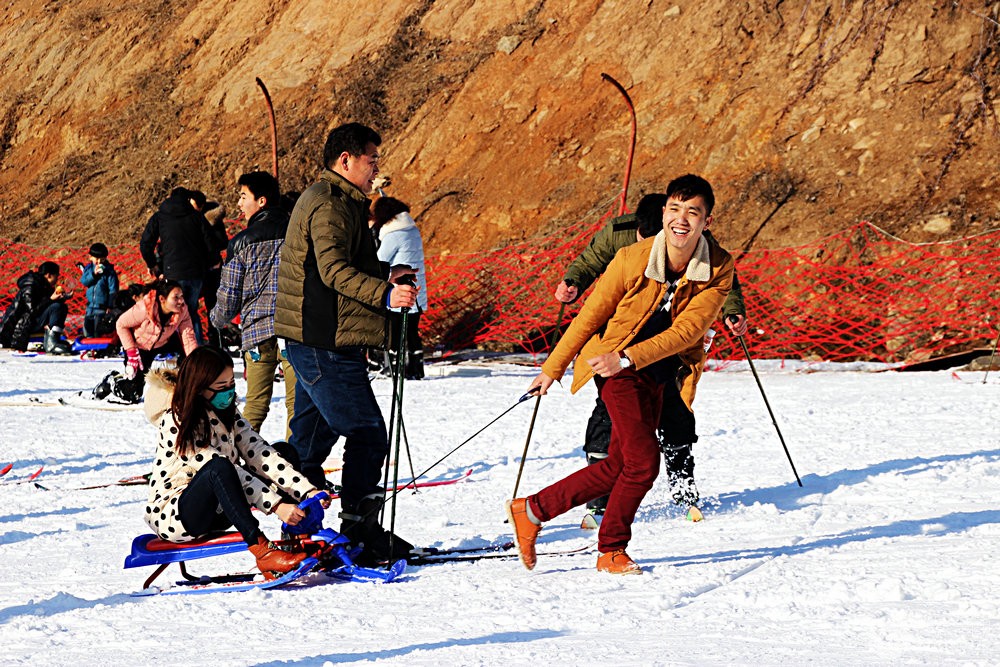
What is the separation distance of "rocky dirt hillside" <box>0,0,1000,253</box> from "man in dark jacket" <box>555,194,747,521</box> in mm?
10098

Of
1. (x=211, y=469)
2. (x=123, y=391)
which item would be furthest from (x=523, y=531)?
(x=123, y=391)

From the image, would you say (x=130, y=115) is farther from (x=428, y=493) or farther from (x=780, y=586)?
(x=780, y=586)

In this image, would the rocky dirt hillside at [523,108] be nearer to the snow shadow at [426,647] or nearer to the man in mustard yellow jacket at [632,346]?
the man in mustard yellow jacket at [632,346]

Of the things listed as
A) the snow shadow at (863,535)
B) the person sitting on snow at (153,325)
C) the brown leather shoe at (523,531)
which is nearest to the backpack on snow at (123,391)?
the person sitting on snow at (153,325)

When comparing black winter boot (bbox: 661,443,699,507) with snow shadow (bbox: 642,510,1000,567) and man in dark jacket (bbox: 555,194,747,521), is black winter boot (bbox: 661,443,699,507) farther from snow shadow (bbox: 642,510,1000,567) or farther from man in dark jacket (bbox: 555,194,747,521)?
snow shadow (bbox: 642,510,1000,567)

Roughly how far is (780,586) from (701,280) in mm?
1131

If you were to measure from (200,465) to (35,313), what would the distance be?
1019 cm

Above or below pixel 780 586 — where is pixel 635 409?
above

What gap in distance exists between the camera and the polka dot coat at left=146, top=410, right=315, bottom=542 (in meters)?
4.45

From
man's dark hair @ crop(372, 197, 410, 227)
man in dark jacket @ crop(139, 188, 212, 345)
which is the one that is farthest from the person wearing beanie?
man's dark hair @ crop(372, 197, 410, 227)

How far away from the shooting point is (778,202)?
52.6ft

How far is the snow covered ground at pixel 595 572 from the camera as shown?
3.56 meters

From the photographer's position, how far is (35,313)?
1384cm

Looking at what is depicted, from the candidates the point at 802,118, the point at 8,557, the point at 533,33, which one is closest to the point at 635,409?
the point at 8,557
